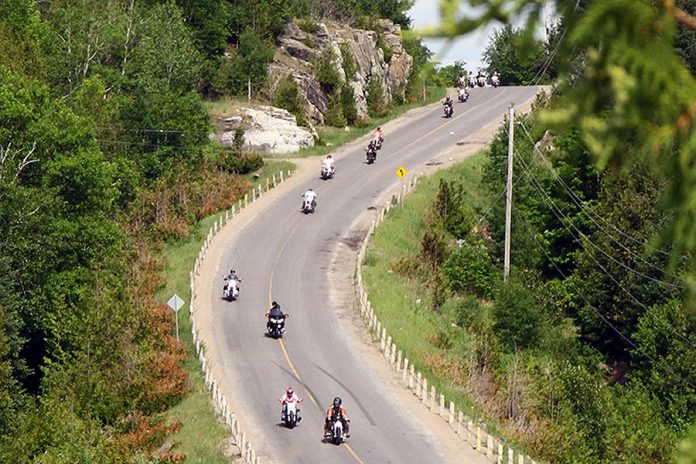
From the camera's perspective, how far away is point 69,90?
70438 mm

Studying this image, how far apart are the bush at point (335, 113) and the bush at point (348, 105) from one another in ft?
1.36

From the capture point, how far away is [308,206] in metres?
61.9

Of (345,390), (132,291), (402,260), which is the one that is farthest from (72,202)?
(345,390)

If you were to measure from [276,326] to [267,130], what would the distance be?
34.8m

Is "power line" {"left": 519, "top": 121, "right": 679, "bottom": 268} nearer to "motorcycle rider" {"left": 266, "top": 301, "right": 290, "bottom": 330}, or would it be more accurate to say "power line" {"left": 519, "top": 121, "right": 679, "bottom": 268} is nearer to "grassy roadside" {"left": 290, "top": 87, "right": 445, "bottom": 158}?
"motorcycle rider" {"left": 266, "top": 301, "right": 290, "bottom": 330}

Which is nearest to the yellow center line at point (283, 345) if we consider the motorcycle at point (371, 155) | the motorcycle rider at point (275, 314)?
the motorcycle rider at point (275, 314)

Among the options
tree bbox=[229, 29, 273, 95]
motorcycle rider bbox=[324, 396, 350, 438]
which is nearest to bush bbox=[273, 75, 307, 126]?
tree bbox=[229, 29, 273, 95]

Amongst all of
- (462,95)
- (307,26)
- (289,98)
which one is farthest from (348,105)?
(462,95)

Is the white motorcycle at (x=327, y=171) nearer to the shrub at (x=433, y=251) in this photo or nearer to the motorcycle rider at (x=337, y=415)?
the shrub at (x=433, y=251)

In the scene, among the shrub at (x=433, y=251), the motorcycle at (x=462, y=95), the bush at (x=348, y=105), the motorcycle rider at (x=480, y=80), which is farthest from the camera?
the motorcycle rider at (x=480, y=80)

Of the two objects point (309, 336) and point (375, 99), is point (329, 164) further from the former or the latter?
point (309, 336)

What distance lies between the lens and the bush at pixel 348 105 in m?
85.5

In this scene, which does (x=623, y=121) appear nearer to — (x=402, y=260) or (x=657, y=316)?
(x=657, y=316)

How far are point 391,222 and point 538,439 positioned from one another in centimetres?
2676
